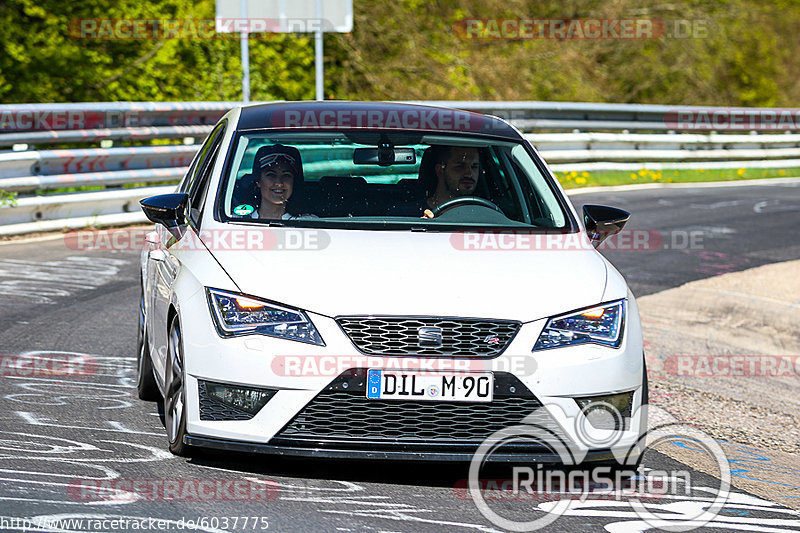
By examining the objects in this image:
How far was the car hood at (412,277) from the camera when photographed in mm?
4832

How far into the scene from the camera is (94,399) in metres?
A: 6.41

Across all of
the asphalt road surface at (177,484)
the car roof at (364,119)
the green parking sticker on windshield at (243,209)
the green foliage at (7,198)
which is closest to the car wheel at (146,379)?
the asphalt road surface at (177,484)

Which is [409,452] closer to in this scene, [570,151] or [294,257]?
[294,257]

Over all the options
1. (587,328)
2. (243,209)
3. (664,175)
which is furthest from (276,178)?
(664,175)

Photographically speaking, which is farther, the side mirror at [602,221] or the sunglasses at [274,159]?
the side mirror at [602,221]

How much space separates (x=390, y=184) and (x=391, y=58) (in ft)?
63.3

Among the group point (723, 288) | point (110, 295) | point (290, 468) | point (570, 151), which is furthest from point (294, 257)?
point (570, 151)

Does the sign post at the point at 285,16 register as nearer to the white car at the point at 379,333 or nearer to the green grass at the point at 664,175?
the green grass at the point at 664,175

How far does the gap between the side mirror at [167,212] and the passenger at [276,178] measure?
41cm

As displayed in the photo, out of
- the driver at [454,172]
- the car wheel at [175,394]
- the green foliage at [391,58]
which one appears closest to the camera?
the car wheel at [175,394]

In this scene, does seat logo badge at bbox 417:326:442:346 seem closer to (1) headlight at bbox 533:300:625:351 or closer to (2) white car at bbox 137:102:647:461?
(2) white car at bbox 137:102:647:461

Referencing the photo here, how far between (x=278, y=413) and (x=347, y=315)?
46 centimetres

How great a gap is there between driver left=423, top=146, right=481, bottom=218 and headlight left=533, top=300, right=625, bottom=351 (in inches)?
55.0

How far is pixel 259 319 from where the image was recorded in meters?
4.84
